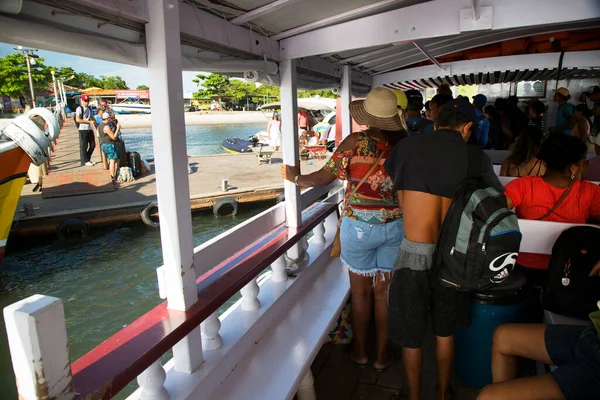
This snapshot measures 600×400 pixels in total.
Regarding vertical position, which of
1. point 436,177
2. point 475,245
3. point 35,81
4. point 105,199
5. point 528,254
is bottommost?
point 105,199

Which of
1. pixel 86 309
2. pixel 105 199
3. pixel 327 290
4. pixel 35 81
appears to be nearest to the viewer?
pixel 327 290

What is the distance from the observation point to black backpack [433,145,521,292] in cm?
188

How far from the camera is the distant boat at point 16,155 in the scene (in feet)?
20.6

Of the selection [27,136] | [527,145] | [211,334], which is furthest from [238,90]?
[211,334]

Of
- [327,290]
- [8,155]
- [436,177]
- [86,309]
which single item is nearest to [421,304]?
[436,177]

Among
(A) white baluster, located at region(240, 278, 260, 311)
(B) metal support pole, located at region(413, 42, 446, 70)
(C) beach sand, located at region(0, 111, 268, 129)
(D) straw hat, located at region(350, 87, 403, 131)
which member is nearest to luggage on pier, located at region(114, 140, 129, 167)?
(B) metal support pole, located at region(413, 42, 446, 70)

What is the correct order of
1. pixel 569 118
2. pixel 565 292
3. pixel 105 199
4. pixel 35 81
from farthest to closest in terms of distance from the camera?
pixel 35 81
pixel 105 199
pixel 569 118
pixel 565 292

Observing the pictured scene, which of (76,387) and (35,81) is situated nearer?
(76,387)

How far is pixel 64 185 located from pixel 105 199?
109 centimetres

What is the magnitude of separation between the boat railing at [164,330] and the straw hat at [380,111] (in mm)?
969

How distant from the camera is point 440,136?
Answer: 6.46ft

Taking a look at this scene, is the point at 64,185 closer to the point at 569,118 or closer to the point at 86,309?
the point at 86,309

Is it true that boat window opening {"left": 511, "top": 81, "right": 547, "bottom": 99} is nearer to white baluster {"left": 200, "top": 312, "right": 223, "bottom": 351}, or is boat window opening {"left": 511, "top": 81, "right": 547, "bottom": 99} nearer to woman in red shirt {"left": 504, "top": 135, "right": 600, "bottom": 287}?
woman in red shirt {"left": 504, "top": 135, "right": 600, "bottom": 287}

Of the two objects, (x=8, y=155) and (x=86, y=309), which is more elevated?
(x=8, y=155)
